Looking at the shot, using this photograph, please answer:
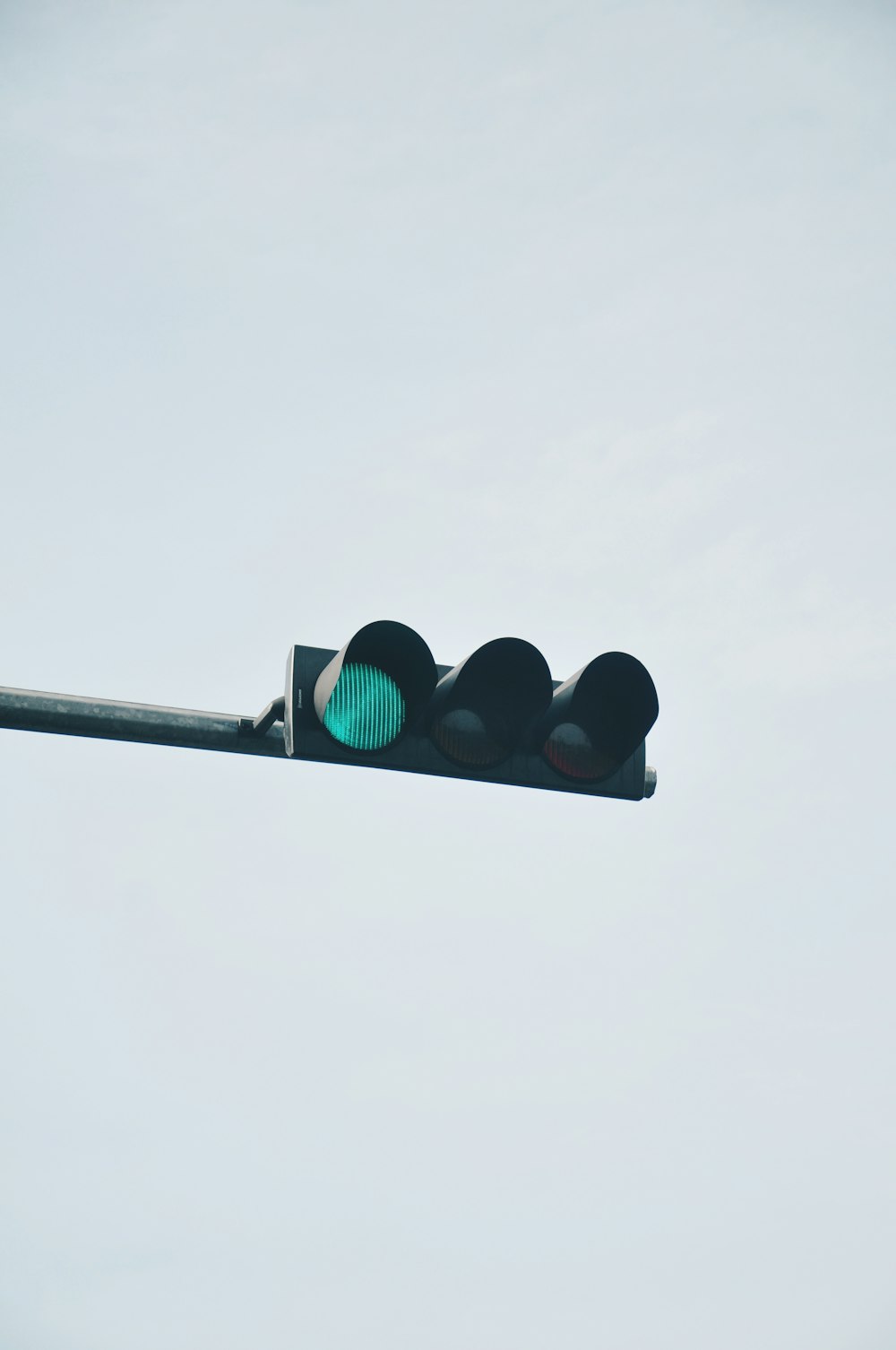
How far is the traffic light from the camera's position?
3984 mm

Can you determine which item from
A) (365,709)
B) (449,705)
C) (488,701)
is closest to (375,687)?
(365,709)

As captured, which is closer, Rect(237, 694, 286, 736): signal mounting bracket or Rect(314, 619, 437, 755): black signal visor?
Rect(314, 619, 437, 755): black signal visor

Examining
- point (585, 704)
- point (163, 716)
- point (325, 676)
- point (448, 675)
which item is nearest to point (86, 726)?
point (163, 716)

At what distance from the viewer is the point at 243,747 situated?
4.23 metres

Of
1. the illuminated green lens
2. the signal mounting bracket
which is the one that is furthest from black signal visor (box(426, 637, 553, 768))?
the signal mounting bracket

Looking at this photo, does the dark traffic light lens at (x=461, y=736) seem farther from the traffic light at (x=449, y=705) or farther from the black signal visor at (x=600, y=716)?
the black signal visor at (x=600, y=716)

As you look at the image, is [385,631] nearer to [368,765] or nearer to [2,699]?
[368,765]

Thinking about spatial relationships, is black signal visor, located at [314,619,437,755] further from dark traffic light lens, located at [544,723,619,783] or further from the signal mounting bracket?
dark traffic light lens, located at [544,723,619,783]

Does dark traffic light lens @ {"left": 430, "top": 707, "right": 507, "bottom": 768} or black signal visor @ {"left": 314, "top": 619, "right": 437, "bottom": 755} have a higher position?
black signal visor @ {"left": 314, "top": 619, "right": 437, "bottom": 755}

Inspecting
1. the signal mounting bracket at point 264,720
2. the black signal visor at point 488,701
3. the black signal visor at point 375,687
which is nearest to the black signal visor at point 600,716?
the black signal visor at point 488,701

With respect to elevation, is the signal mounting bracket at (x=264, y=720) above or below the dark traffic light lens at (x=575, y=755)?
above

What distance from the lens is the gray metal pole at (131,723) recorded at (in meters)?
4.10

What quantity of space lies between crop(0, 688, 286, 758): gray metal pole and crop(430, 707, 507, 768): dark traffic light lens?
19.3 inches

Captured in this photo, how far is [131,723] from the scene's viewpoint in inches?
163
